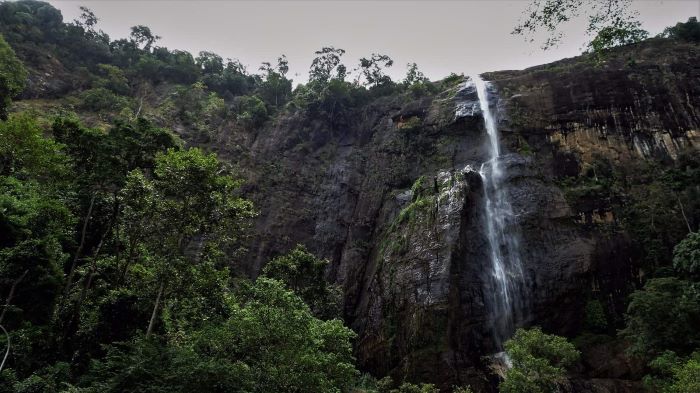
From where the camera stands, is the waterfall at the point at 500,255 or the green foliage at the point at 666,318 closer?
the green foliage at the point at 666,318

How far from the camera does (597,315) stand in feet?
77.7

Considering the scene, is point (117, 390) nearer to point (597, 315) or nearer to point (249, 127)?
point (597, 315)

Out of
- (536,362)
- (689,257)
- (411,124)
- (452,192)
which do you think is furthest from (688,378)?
(411,124)

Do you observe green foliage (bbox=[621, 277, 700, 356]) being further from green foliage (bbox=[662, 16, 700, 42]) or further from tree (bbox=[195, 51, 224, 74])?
tree (bbox=[195, 51, 224, 74])

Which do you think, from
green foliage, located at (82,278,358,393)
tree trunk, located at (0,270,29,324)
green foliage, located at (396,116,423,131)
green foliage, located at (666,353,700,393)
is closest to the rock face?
green foliage, located at (396,116,423,131)

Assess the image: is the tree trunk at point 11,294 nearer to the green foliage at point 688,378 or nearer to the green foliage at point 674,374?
the green foliage at point 688,378

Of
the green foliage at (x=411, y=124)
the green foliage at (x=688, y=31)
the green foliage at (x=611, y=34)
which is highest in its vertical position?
the green foliage at (x=688, y=31)

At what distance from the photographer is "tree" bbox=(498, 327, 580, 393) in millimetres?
16953

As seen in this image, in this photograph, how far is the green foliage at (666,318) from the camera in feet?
60.4

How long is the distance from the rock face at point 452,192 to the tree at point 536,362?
9.17 feet

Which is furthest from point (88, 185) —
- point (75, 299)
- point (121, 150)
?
point (75, 299)

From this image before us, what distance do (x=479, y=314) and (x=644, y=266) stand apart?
10.6 meters

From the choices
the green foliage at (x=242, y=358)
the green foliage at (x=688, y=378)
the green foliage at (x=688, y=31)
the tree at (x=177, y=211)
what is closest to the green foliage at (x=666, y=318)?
the green foliage at (x=688, y=378)

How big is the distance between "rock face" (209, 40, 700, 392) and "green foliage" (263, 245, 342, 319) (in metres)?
3.06
